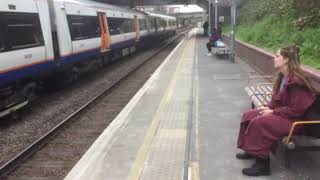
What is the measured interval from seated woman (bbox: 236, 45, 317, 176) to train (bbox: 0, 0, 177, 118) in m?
6.09

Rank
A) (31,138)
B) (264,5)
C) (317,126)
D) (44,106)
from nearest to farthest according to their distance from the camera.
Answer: (317,126) → (31,138) → (44,106) → (264,5)

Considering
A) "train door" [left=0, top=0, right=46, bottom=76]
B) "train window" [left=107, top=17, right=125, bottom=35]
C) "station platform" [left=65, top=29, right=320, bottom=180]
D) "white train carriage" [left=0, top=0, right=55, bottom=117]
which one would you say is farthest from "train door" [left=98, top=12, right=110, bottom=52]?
"train door" [left=0, top=0, right=46, bottom=76]

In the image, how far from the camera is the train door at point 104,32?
19.7 m

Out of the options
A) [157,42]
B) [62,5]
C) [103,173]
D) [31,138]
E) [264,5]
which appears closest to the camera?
[103,173]

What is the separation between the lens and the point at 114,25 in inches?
890

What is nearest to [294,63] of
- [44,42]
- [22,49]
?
[22,49]

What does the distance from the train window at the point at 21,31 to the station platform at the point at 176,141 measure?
2702mm

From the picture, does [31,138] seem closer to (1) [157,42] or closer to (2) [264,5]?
(2) [264,5]

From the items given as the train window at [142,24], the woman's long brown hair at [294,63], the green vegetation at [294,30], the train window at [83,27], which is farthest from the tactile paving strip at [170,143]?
the train window at [142,24]

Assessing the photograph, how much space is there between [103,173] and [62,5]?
30.3ft

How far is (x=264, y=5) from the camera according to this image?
25.3m

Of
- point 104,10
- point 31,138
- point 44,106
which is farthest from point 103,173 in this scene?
point 104,10

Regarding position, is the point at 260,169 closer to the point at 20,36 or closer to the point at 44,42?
the point at 20,36

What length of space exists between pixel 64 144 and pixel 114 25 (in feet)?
46.2
